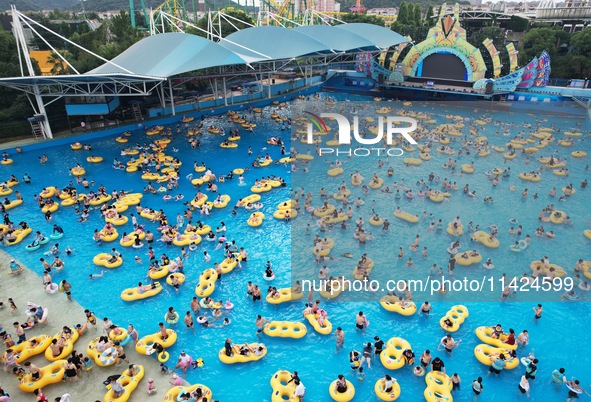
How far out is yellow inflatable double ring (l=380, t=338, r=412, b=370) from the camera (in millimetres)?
12695

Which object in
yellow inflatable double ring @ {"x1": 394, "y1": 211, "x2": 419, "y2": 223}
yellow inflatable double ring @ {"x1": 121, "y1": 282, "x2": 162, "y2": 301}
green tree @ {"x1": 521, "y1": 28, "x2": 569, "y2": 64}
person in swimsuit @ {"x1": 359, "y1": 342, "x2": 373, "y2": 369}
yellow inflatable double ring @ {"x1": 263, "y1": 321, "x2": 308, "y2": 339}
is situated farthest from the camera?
green tree @ {"x1": 521, "y1": 28, "x2": 569, "y2": 64}

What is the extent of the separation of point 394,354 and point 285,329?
379 cm

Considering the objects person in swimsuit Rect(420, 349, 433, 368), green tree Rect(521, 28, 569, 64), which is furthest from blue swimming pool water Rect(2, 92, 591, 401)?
green tree Rect(521, 28, 569, 64)

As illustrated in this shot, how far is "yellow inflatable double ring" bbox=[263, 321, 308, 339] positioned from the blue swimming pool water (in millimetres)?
228

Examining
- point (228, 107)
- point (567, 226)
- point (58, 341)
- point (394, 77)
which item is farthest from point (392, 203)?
point (394, 77)

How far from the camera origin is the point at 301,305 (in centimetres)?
1561

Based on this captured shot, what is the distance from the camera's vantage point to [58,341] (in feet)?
43.1

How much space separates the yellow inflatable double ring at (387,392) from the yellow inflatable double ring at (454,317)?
3.42 metres

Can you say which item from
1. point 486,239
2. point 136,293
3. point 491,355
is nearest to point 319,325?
point 491,355

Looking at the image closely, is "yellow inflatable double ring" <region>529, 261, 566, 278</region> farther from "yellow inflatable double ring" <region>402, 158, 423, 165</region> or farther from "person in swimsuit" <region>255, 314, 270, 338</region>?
"yellow inflatable double ring" <region>402, 158, 423, 165</region>

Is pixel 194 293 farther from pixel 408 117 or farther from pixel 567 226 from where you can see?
pixel 408 117

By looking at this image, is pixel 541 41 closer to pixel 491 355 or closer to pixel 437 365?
pixel 491 355

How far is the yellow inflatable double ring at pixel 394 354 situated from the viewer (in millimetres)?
12695

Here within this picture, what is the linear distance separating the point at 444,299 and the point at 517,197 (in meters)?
11.4
